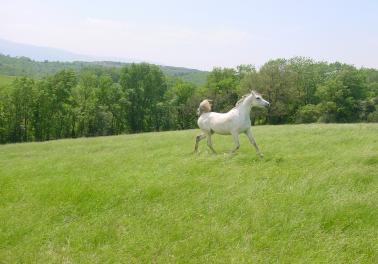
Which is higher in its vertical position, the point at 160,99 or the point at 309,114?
the point at 309,114

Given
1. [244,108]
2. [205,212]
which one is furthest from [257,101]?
[205,212]

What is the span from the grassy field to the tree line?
5165cm

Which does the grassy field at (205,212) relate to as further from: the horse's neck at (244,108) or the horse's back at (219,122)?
the horse's neck at (244,108)

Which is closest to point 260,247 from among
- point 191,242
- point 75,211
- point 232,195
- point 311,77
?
point 191,242

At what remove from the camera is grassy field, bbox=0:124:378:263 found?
25.9ft

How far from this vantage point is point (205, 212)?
9.60 meters

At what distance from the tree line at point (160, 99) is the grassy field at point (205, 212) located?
5165 centimetres

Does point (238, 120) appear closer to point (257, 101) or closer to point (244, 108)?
point (244, 108)

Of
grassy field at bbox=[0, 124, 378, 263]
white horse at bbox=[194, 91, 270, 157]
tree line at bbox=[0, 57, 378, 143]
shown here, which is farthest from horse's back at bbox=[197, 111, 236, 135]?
tree line at bbox=[0, 57, 378, 143]

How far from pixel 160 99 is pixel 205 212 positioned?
245 ft

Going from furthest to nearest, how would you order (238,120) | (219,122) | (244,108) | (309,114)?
(309,114) < (219,122) < (244,108) < (238,120)

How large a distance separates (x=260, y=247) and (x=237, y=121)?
7108mm

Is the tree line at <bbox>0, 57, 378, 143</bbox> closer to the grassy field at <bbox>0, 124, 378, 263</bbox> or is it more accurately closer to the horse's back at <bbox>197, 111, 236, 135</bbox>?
the horse's back at <bbox>197, 111, 236, 135</bbox>

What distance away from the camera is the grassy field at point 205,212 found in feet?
25.9
